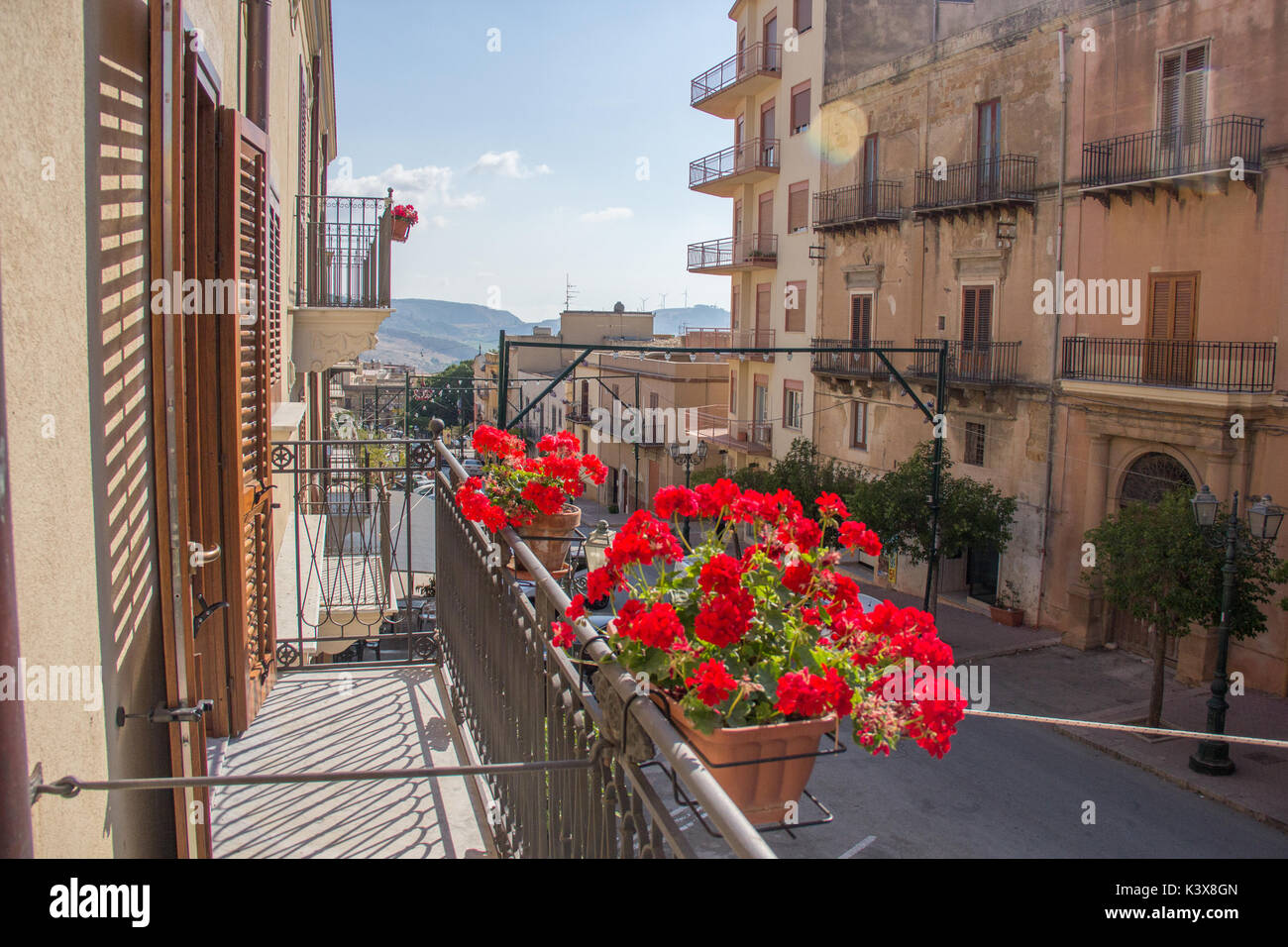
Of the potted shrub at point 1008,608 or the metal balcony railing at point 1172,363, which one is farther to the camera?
the potted shrub at point 1008,608

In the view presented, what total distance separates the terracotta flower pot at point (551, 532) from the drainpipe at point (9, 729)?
317 centimetres

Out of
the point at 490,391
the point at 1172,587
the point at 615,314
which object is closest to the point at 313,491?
the point at 1172,587

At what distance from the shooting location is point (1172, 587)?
14.3m

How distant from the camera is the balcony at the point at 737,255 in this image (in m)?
29.9

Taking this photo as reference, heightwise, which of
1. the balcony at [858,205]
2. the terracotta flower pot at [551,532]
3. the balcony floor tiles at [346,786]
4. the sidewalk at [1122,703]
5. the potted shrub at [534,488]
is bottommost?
the sidewalk at [1122,703]

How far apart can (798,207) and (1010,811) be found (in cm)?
2021

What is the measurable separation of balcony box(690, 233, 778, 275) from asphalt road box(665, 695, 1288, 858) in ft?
60.7

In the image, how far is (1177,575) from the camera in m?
14.2

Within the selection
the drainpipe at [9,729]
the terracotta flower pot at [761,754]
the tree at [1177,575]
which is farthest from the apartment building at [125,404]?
the tree at [1177,575]

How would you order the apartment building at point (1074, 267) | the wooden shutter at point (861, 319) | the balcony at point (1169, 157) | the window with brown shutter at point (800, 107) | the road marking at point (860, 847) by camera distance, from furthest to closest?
the window with brown shutter at point (800, 107), the wooden shutter at point (861, 319), the apartment building at point (1074, 267), the balcony at point (1169, 157), the road marking at point (860, 847)

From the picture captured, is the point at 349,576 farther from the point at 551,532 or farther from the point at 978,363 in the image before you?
the point at 978,363

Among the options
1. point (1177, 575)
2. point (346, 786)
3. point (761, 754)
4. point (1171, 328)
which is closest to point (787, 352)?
point (1171, 328)

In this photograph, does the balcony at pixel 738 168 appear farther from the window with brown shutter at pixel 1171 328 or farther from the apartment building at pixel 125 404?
the apartment building at pixel 125 404
